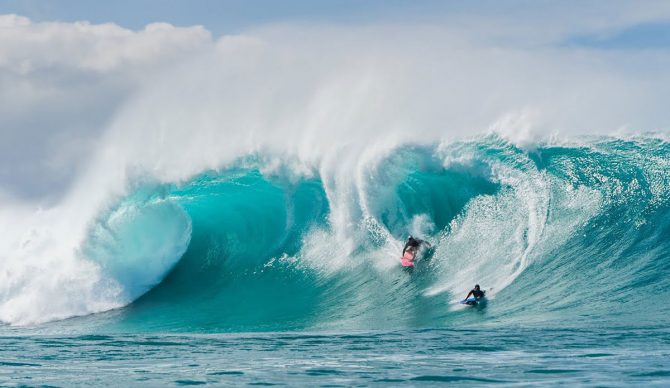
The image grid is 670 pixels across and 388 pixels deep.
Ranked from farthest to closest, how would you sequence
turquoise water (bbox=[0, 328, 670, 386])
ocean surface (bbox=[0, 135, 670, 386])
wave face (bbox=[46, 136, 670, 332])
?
wave face (bbox=[46, 136, 670, 332])
ocean surface (bbox=[0, 135, 670, 386])
turquoise water (bbox=[0, 328, 670, 386])

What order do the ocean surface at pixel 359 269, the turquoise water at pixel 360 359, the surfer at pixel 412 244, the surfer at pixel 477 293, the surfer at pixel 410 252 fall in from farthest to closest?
1. the surfer at pixel 412 244
2. the surfer at pixel 410 252
3. the surfer at pixel 477 293
4. the ocean surface at pixel 359 269
5. the turquoise water at pixel 360 359

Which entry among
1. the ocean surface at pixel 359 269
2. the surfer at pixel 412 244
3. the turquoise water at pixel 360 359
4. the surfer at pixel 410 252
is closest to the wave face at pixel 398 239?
the ocean surface at pixel 359 269

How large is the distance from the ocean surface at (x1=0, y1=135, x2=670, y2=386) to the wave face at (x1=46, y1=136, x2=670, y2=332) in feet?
0.13

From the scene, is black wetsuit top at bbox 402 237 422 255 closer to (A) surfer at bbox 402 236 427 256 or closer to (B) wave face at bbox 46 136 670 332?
(A) surfer at bbox 402 236 427 256

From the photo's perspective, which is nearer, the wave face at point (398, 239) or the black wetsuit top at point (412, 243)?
the wave face at point (398, 239)

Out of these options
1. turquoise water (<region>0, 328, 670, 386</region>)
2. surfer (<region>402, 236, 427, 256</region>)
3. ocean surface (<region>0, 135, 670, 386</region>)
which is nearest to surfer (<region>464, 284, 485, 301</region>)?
ocean surface (<region>0, 135, 670, 386</region>)

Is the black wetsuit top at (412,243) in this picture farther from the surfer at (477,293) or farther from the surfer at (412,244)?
the surfer at (477,293)

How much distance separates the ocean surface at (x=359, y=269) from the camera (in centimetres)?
1030

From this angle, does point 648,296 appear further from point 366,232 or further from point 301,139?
point 301,139

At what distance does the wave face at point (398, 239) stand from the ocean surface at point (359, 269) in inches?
1.5

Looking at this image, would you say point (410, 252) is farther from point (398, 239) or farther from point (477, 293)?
point (477, 293)

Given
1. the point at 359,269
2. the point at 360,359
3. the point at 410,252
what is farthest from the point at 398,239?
the point at 360,359

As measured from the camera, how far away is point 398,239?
16703 mm

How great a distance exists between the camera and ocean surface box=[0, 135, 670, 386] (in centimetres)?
1030
